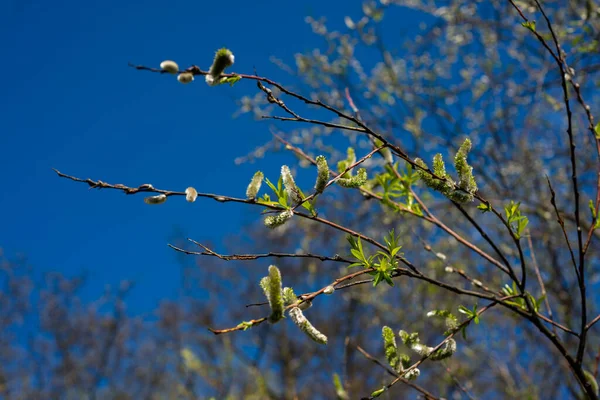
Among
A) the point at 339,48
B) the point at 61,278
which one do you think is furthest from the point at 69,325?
the point at 339,48

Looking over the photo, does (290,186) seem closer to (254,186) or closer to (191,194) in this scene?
(254,186)

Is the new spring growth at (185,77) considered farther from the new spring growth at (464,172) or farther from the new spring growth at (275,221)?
the new spring growth at (464,172)

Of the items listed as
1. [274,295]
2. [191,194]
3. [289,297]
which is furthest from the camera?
[191,194]

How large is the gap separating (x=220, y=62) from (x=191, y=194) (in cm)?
34

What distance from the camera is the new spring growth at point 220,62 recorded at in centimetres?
110

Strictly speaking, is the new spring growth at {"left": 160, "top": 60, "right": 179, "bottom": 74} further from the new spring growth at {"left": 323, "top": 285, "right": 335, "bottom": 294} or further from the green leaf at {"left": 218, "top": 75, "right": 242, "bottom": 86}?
the new spring growth at {"left": 323, "top": 285, "right": 335, "bottom": 294}

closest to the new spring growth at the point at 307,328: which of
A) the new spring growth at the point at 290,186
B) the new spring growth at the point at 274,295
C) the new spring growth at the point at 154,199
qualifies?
the new spring growth at the point at 274,295

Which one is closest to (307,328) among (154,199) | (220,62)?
(154,199)

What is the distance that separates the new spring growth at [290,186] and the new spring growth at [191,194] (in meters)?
0.22

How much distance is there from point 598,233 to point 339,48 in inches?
124

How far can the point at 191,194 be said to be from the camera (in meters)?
1.27

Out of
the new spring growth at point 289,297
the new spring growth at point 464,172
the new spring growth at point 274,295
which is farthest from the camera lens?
the new spring growth at point 464,172

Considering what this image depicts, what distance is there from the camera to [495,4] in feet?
14.5

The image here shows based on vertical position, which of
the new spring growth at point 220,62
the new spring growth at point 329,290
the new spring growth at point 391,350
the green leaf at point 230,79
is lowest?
the new spring growth at point 391,350
